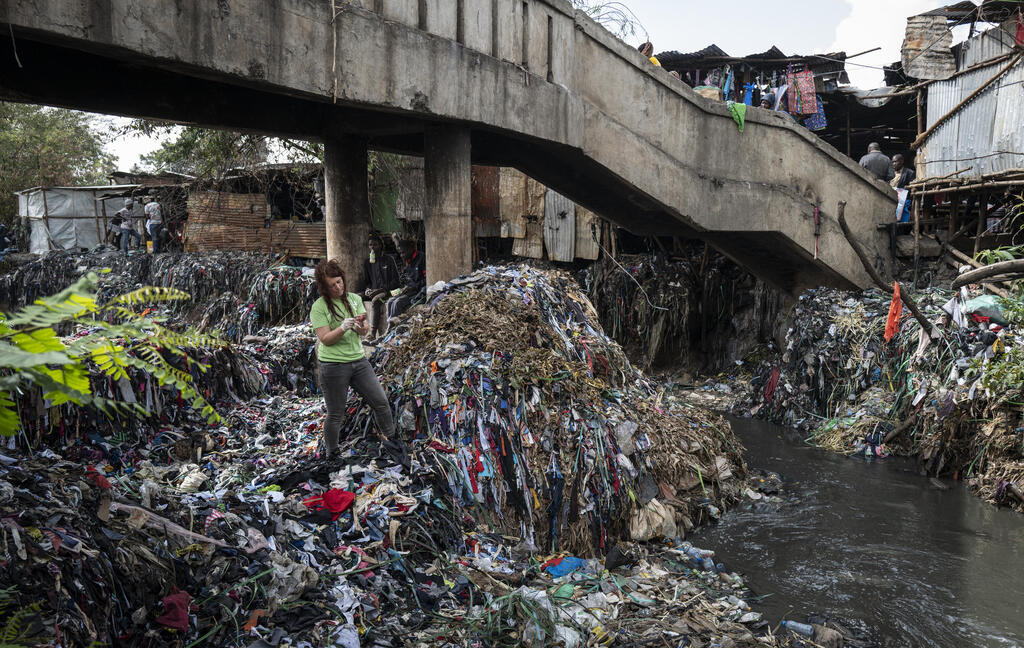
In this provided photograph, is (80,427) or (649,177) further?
(649,177)

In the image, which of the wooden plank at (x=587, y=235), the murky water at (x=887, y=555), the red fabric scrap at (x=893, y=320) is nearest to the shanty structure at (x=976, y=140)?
the red fabric scrap at (x=893, y=320)

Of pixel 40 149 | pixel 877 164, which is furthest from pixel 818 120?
pixel 40 149

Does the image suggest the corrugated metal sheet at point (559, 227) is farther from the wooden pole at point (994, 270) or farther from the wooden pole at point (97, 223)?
the wooden pole at point (97, 223)

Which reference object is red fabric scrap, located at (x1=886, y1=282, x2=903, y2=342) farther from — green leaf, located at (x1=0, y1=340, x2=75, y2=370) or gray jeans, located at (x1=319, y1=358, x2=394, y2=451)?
green leaf, located at (x1=0, y1=340, x2=75, y2=370)

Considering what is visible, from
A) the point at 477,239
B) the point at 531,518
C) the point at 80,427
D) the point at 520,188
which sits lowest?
the point at 531,518

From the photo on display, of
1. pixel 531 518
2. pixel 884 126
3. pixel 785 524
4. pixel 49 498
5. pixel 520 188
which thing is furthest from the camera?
pixel 884 126

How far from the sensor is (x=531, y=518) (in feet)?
18.2

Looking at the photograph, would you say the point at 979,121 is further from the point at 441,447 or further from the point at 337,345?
the point at 337,345

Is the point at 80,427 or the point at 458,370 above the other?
the point at 458,370

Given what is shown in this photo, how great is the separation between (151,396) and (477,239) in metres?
8.32

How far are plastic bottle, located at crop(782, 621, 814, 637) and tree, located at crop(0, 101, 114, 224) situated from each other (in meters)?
24.6

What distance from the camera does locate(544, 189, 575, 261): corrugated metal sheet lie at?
44.0 feet

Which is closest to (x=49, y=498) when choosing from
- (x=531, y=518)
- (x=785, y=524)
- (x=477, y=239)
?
(x=531, y=518)

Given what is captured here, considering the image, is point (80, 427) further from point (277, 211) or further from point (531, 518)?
point (277, 211)
